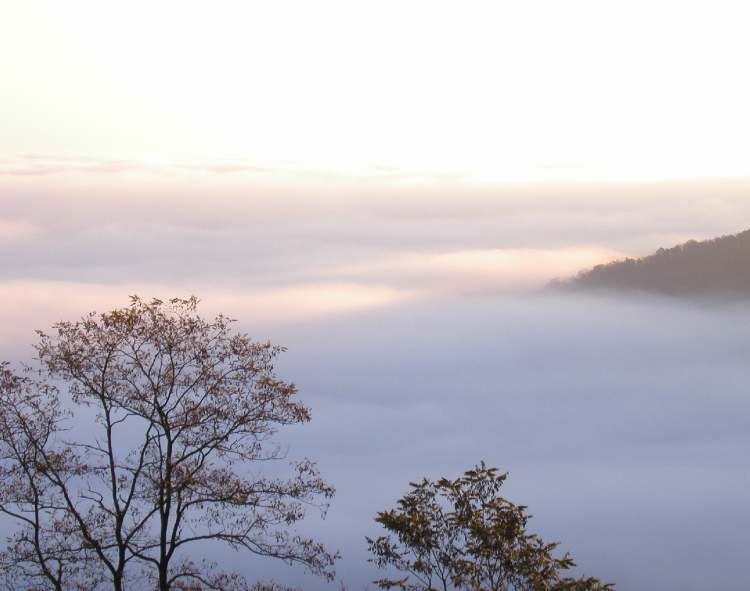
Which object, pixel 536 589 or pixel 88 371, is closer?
pixel 536 589

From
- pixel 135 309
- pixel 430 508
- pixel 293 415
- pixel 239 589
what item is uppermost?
pixel 135 309

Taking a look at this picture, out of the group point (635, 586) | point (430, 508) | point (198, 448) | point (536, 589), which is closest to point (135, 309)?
point (198, 448)

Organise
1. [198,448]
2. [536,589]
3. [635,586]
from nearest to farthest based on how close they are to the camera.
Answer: [536,589], [198,448], [635,586]

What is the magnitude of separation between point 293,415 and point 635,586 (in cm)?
18353

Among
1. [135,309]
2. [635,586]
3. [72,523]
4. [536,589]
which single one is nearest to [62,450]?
[72,523]

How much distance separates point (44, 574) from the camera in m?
23.9

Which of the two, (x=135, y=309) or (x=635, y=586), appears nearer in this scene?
(x=135, y=309)

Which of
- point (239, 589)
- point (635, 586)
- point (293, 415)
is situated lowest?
point (635, 586)

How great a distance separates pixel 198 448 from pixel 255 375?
6.24ft

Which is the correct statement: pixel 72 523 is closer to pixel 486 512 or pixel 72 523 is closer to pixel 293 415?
pixel 293 415

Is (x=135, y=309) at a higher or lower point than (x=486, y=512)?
higher

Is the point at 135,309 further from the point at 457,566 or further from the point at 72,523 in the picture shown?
the point at 457,566

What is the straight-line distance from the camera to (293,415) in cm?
2497

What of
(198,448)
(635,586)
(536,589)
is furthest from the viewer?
(635,586)
